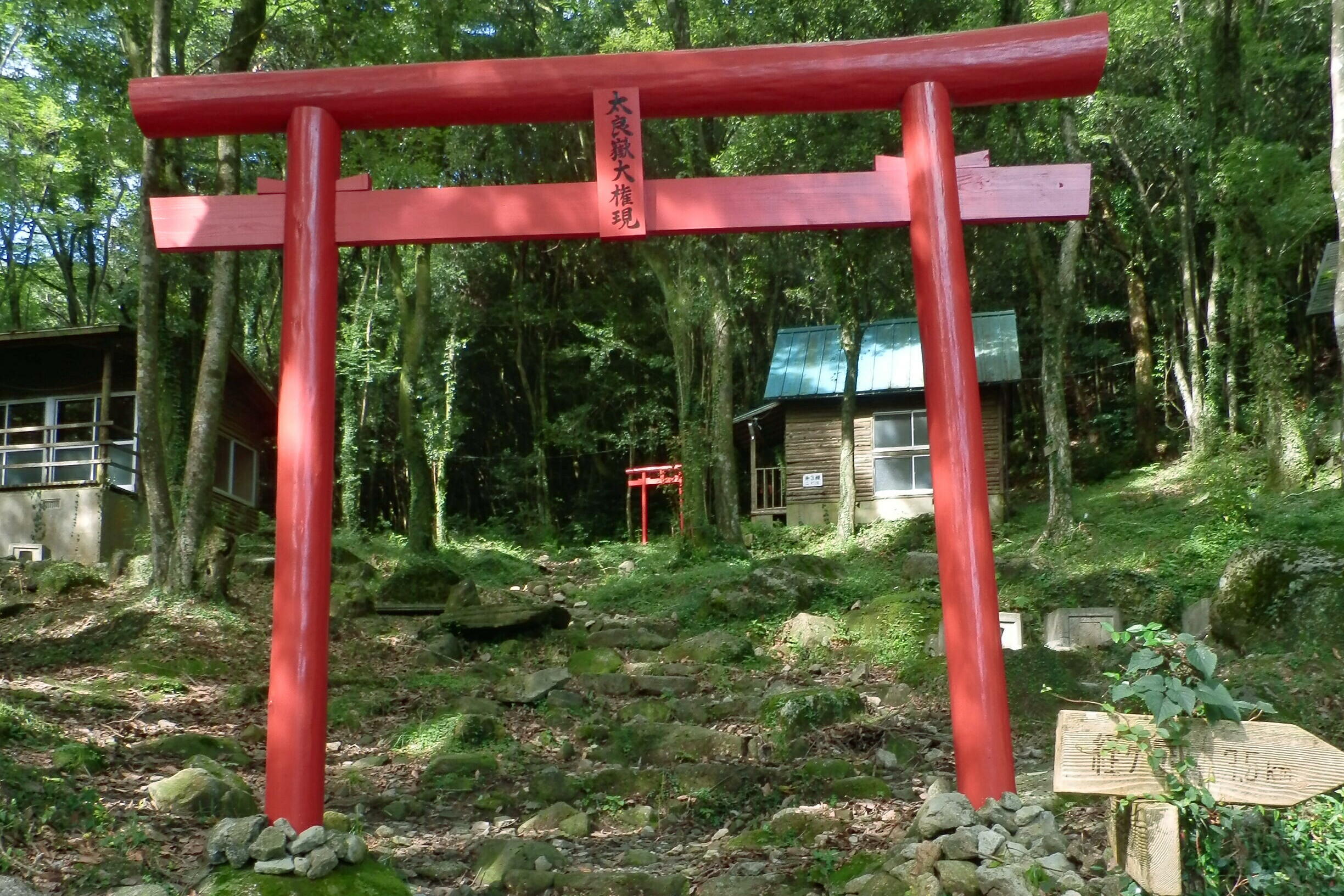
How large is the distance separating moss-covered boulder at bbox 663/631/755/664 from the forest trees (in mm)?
5401

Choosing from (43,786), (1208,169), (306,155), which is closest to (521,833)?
(43,786)

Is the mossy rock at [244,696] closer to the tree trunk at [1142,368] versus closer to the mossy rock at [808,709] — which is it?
the mossy rock at [808,709]

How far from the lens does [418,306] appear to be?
770 inches

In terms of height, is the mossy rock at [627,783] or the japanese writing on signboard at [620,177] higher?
the japanese writing on signboard at [620,177]

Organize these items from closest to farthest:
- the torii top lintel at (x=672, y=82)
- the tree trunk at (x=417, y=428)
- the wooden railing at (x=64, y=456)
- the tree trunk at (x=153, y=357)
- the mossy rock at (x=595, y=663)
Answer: the torii top lintel at (x=672, y=82)
the mossy rock at (x=595, y=663)
the tree trunk at (x=153, y=357)
the wooden railing at (x=64, y=456)
the tree trunk at (x=417, y=428)

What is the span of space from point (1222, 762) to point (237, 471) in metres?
22.4

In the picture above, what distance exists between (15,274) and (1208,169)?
86.4 feet

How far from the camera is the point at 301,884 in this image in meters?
4.80

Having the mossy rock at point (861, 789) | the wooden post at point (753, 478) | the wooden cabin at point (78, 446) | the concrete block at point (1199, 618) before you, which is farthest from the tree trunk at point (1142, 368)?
the mossy rock at point (861, 789)

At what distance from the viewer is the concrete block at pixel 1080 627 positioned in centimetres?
1154

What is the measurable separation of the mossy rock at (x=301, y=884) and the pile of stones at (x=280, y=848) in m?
0.03

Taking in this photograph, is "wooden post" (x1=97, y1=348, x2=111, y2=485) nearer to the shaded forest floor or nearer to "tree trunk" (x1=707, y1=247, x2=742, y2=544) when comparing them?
the shaded forest floor

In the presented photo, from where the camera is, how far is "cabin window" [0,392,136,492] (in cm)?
1880

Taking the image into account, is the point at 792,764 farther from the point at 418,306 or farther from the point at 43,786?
the point at 418,306
